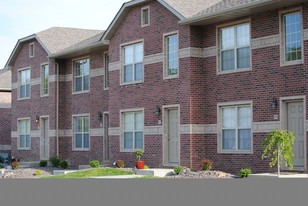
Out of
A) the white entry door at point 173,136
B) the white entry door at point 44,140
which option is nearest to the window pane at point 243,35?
the white entry door at point 173,136

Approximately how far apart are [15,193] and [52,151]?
64.5 feet

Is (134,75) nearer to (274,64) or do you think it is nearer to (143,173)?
(143,173)

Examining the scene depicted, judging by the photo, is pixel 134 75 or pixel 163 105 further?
pixel 134 75

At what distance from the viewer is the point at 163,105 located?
2550cm

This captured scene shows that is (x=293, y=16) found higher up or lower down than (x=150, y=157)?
higher up

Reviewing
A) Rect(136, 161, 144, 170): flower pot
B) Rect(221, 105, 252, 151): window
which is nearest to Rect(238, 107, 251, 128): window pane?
Rect(221, 105, 252, 151): window

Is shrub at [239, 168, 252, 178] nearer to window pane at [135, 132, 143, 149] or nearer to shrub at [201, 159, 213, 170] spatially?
shrub at [201, 159, 213, 170]

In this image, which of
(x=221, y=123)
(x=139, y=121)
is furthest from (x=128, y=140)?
(x=221, y=123)

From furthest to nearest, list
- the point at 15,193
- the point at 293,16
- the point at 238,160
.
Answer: the point at 238,160
the point at 293,16
the point at 15,193

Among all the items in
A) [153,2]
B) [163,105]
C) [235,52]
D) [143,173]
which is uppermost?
[153,2]

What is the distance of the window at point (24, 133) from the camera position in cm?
3722

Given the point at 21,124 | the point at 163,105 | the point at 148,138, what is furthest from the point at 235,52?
the point at 21,124

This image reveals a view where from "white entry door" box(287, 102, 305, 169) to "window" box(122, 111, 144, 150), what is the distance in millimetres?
7963

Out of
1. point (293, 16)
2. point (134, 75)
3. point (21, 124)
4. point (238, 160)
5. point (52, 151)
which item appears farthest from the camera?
point (21, 124)
